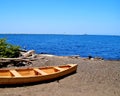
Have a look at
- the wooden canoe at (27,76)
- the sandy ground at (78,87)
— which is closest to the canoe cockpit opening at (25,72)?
the wooden canoe at (27,76)

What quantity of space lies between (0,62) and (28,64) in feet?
7.18

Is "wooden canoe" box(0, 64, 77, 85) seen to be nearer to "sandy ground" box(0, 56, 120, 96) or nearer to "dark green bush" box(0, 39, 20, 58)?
"sandy ground" box(0, 56, 120, 96)

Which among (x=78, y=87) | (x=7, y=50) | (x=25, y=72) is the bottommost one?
(x=78, y=87)

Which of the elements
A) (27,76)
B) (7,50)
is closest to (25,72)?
(27,76)

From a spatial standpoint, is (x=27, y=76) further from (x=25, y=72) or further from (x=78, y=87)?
(x=78, y=87)

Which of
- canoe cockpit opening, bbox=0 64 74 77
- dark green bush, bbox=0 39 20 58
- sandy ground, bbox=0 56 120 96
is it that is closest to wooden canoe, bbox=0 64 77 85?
canoe cockpit opening, bbox=0 64 74 77

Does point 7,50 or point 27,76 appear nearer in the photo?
point 27,76

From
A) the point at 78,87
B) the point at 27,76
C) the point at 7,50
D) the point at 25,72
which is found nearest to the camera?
the point at 27,76

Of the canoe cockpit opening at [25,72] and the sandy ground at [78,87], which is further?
the canoe cockpit opening at [25,72]

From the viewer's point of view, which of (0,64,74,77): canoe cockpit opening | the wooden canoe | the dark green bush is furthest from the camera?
the dark green bush

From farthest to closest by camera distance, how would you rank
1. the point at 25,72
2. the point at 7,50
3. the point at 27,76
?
1. the point at 7,50
2. the point at 25,72
3. the point at 27,76

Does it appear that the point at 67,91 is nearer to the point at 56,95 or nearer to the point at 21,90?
the point at 56,95

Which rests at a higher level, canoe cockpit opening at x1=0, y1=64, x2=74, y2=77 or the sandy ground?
canoe cockpit opening at x1=0, y1=64, x2=74, y2=77

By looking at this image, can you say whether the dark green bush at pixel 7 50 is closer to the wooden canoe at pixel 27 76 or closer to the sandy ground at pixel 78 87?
the wooden canoe at pixel 27 76
